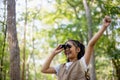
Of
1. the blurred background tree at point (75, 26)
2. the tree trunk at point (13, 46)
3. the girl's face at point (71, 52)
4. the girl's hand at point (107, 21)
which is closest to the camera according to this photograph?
the girl's hand at point (107, 21)

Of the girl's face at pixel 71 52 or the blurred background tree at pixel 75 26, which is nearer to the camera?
the girl's face at pixel 71 52

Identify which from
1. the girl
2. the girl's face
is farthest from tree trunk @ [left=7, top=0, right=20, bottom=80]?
the girl's face

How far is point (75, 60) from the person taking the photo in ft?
9.71

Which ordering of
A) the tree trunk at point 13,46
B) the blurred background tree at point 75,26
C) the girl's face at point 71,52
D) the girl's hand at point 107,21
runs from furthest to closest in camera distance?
the blurred background tree at point 75,26, the tree trunk at point 13,46, the girl's face at point 71,52, the girl's hand at point 107,21

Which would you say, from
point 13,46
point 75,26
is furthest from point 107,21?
point 75,26

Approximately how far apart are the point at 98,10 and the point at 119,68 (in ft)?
14.1

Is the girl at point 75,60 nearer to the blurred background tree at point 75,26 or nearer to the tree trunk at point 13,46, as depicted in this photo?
the tree trunk at point 13,46

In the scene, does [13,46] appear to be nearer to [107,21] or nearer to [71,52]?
[71,52]

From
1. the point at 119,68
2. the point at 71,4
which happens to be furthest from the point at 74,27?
the point at 119,68

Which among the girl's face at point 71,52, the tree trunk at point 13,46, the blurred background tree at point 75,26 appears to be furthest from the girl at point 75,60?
the blurred background tree at point 75,26

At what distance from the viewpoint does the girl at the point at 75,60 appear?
2754mm

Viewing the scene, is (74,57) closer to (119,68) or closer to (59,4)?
(119,68)

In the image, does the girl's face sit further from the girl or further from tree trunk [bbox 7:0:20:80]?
tree trunk [bbox 7:0:20:80]

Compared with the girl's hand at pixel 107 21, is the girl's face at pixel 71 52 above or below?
below
